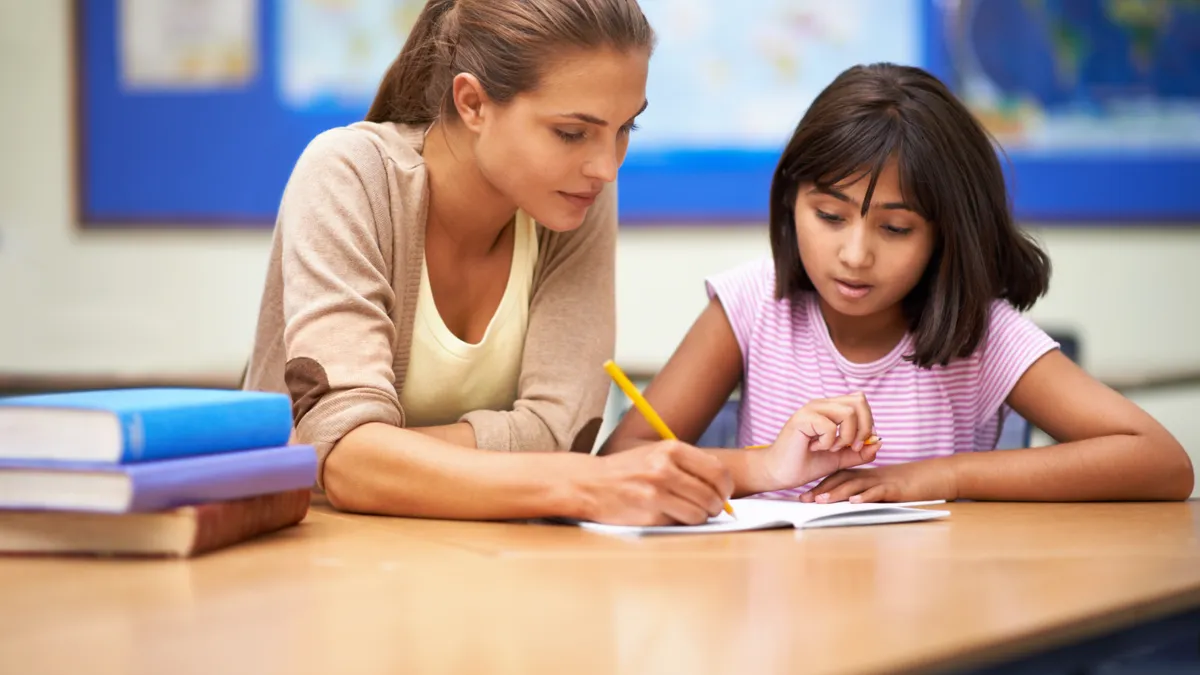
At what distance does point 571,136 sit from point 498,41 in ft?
0.43

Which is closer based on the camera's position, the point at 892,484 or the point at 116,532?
the point at 116,532

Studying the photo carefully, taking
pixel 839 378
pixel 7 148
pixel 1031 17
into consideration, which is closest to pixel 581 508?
pixel 839 378

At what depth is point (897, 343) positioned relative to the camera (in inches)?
64.6

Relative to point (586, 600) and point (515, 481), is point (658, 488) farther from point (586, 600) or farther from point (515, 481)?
point (586, 600)

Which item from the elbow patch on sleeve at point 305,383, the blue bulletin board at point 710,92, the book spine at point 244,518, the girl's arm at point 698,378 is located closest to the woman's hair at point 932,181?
the girl's arm at point 698,378

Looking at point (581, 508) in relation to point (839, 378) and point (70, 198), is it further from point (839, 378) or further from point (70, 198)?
point (70, 198)

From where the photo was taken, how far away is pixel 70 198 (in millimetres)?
3395

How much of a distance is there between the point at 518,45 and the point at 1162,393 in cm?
226

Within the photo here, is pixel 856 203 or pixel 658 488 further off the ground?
pixel 856 203

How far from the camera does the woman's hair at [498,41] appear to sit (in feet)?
4.36

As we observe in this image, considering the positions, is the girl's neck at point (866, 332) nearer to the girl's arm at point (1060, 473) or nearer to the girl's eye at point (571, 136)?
the girl's arm at point (1060, 473)

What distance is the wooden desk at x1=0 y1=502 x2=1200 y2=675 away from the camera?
0.70 metres

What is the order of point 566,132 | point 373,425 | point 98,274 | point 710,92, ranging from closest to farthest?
point 373,425 → point 566,132 → point 710,92 → point 98,274

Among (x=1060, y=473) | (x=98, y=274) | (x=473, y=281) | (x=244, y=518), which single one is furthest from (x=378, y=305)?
(x=98, y=274)
